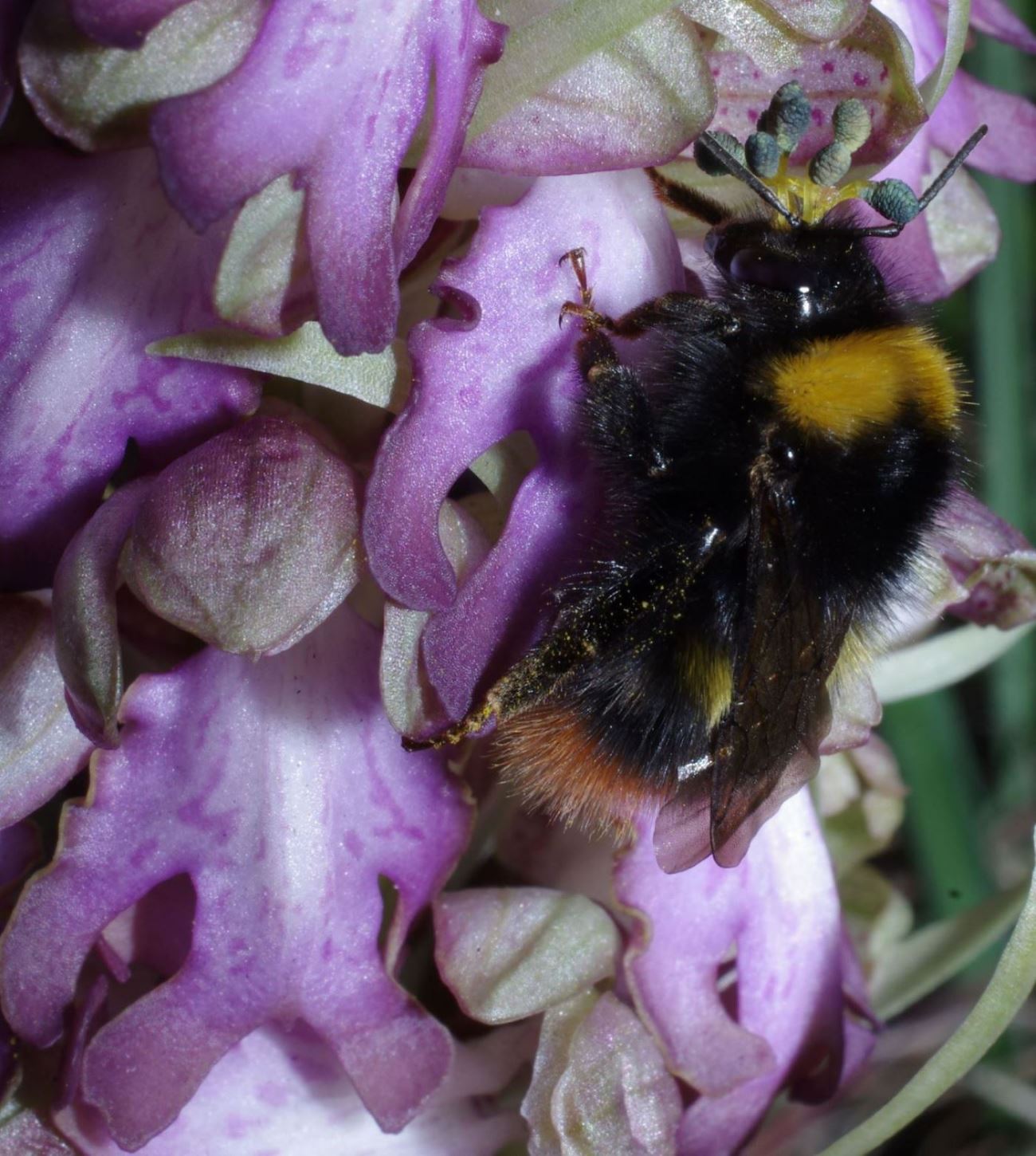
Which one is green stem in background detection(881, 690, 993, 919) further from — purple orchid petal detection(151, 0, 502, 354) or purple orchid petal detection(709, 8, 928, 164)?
purple orchid petal detection(151, 0, 502, 354)

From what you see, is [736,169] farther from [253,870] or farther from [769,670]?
[253,870]

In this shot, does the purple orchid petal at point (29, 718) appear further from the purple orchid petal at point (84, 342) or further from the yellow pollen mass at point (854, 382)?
the yellow pollen mass at point (854, 382)

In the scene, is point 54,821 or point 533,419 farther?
point 54,821

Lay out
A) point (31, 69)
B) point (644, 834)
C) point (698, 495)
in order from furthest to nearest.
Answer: point (644, 834) → point (698, 495) → point (31, 69)

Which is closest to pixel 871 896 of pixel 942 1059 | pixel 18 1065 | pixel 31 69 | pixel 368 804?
pixel 942 1059

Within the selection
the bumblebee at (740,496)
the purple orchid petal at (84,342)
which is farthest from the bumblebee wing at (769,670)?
the purple orchid petal at (84,342)

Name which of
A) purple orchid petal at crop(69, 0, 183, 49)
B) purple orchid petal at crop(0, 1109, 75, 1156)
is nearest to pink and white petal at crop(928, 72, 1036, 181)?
purple orchid petal at crop(69, 0, 183, 49)

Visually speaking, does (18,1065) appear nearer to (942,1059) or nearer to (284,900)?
(284,900)
